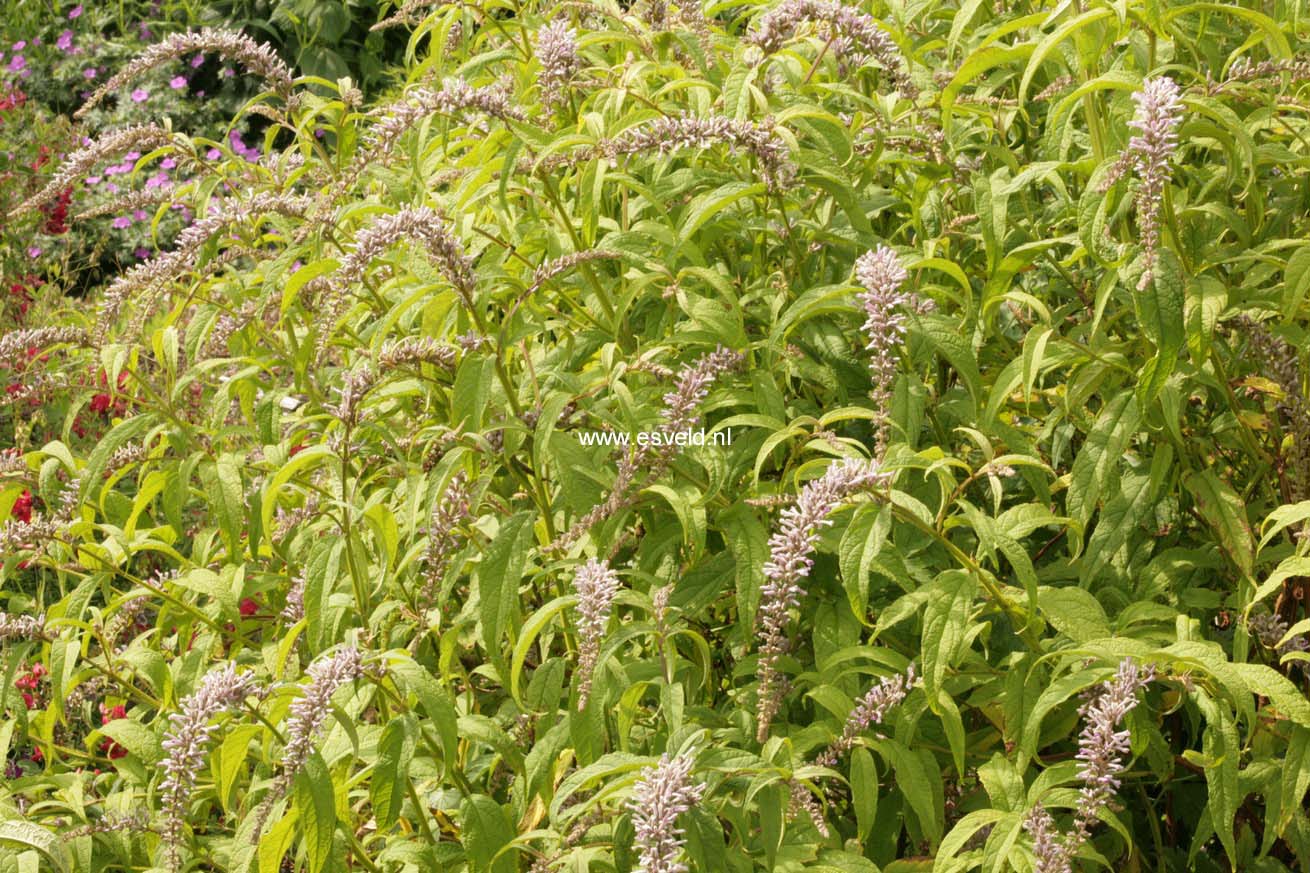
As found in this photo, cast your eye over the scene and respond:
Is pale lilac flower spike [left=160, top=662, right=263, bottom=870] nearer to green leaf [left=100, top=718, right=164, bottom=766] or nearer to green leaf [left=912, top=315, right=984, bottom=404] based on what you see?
green leaf [left=100, top=718, right=164, bottom=766]

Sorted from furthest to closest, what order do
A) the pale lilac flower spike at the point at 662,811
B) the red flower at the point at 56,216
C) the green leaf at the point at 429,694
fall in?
the red flower at the point at 56,216
the green leaf at the point at 429,694
the pale lilac flower spike at the point at 662,811

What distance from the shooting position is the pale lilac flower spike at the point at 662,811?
1.62m

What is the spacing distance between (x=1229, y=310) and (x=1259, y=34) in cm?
44

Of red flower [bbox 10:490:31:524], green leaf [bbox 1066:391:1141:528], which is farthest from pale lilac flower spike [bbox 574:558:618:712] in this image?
red flower [bbox 10:490:31:524]

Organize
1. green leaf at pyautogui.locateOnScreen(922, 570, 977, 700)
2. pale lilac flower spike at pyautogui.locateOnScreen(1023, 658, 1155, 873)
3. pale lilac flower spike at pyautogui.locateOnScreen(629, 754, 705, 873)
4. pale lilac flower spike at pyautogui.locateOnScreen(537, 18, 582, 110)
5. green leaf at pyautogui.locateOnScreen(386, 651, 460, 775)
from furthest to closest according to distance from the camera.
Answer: pale lilac flower spike at pyautogui.locateOnScreen(537, 18, 582, 110), green leaf at pyautogui.locateOnScreen(386, 651, 460, 775), green leaf at pyautogui.locateOnScreen(922, 570, 977, 700), pale lilac flower spike at pyautogui.locateOnScreen(1023, 658, 1155, 873), pale lilac flower spike at pyautogui.locateOnScreen(629, 754, 705, 873)

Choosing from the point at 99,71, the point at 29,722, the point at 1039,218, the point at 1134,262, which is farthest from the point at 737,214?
the point at 99,71

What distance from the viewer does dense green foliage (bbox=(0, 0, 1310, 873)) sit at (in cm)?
197

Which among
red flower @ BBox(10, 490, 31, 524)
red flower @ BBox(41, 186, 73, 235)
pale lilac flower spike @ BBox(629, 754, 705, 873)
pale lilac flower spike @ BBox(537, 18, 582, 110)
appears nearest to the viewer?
pale lilac flower spike @ BBox(629, 754, 705, 873)

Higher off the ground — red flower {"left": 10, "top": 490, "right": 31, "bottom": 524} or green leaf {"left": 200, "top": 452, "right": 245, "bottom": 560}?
green leaf {"left": 200, "top": 452, "right": 245, "bottom": 560}

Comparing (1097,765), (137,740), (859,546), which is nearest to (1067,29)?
(859,546)

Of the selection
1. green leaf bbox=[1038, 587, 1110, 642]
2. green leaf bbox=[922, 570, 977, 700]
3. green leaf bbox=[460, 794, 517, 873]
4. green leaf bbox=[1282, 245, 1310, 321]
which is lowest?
green leaf bbox=[460, 794, 517, 873]

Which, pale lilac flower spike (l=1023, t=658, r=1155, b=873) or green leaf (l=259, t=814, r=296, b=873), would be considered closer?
pale lilac flower spike (l=1023, t=658, r=1155, b=873)

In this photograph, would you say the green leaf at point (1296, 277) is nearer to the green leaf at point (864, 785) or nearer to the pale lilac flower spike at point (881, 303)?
the pale lilac flower spike at point (881, 303)

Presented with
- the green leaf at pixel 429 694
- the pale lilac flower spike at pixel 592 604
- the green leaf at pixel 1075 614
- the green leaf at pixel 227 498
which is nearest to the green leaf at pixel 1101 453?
the green leaf at pixel 1075 614
